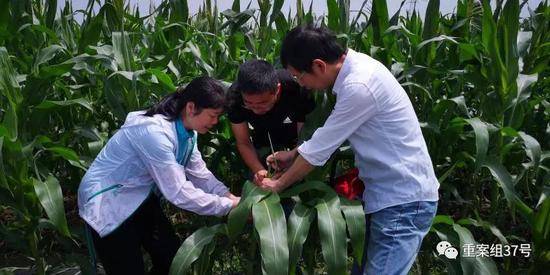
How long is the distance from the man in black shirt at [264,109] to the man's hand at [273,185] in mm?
Result: 75

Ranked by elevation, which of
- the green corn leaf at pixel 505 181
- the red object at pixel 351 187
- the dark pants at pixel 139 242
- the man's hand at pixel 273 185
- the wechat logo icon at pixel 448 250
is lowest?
the wechat logo icon at pixel 448 250

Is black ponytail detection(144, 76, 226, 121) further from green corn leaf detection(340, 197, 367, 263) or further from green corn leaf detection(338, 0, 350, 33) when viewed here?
green corn leaf detection(338, 0, 350, 33)

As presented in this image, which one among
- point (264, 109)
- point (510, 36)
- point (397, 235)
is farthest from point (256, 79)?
point (510, 36)

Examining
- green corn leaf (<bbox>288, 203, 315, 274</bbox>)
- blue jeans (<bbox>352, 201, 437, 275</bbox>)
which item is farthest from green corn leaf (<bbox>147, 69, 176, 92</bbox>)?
blue jeans (<bbox>352, 201, 437, 275</bbox>)

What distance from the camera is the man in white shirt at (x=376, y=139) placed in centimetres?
177

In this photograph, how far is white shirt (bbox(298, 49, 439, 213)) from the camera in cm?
177

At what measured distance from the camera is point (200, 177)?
2.29 m

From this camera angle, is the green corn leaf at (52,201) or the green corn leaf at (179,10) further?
the green corn leaf at (179,10)

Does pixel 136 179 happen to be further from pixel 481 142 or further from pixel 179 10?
pixel 179 10

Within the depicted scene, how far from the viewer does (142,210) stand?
2.24m

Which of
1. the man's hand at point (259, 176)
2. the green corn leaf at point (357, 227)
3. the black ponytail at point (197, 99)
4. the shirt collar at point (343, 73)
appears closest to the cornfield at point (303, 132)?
the green corn leaf at point (357, 227)

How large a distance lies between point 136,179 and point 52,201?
0.36 metres

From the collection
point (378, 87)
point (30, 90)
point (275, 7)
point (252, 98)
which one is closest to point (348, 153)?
point (252, 98)

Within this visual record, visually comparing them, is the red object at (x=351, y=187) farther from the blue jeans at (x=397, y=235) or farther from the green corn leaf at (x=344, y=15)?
the green corn leaf at (x=344, y=15)
